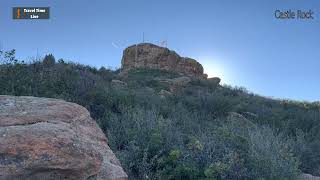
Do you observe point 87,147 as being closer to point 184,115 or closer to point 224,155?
point 224,155

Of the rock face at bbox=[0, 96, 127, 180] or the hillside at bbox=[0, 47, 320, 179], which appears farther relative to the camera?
the hillside at bbox=[0, 47, 320, 179]

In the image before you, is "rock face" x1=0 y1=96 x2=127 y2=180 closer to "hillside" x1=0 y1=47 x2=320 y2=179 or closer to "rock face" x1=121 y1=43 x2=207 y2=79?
"hillside" x1=0 y1=47 x2=320 y2=179

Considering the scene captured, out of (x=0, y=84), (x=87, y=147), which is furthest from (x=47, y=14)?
(x=87, y=147)

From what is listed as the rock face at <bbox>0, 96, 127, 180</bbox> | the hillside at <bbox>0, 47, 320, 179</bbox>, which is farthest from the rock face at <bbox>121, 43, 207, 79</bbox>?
the rock face at <bbox>0, 96, 127, 180</bbox>

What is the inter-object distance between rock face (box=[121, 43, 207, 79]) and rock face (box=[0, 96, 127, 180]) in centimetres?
2800

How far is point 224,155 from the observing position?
337 inches

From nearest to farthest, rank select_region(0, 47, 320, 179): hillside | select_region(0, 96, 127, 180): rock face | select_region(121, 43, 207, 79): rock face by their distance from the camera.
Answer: select_region(0, 96, 127, 180): rock face
select_region(0, 47, 320, 179): hillside
select_region(121, 43, 207, 79): rock face

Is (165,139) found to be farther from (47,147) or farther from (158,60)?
(158,60)

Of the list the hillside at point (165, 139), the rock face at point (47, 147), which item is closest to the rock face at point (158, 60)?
the hillside at point (165, 139)

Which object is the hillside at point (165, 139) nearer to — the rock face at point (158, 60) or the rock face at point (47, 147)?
the rock face at point (47, 147)

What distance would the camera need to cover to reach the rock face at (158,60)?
1400 inches

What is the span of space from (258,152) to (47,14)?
6756 millimetres

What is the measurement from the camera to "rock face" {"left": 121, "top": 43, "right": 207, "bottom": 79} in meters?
35.6

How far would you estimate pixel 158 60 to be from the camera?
36.1 m
